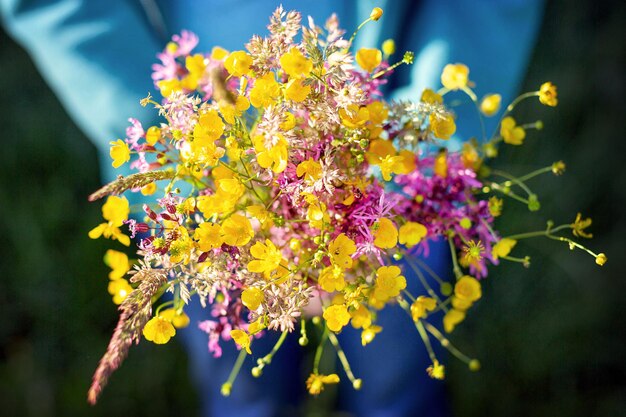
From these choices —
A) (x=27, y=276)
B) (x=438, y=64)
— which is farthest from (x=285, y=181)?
(x=27, y=276)

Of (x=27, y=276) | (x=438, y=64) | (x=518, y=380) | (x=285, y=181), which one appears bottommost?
(x=518, y=380)

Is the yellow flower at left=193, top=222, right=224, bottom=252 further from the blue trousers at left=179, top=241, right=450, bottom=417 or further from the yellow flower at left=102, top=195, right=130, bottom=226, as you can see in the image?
the blue trousers at left=179, top=241, right=450, bottom=417

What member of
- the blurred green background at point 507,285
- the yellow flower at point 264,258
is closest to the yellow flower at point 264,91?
the yellow flower at point 264,258

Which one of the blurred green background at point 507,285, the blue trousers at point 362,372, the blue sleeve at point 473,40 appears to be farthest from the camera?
the blurred green background at point 507,285

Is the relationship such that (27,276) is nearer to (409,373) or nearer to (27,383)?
(27,383)

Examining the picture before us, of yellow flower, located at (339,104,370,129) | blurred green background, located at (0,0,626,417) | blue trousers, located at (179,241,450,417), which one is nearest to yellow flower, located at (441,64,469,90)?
yellow flower, located at (339,104,370,129)

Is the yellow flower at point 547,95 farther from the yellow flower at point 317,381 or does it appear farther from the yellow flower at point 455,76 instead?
the yellow flower at point 317,381

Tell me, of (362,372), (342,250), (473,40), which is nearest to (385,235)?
(342,250)
